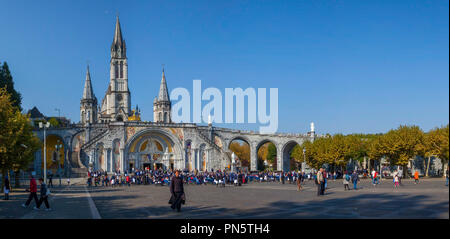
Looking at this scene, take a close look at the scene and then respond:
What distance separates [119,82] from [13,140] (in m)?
58.6

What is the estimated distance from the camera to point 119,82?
269 ft

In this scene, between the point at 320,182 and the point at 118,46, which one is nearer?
the point at 320,182

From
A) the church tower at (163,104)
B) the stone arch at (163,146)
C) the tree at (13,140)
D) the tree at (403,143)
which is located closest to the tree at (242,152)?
the church tower at (163,104)

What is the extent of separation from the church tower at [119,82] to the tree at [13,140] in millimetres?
52062

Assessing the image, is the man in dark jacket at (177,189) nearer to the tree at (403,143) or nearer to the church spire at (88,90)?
the tree at (403,143)

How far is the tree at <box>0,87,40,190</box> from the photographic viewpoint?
23.7 meters

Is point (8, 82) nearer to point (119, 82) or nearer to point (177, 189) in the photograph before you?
point (119, 82)

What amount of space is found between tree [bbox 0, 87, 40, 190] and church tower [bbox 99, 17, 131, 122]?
52.1 meters

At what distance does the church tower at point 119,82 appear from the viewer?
8094 centimetres

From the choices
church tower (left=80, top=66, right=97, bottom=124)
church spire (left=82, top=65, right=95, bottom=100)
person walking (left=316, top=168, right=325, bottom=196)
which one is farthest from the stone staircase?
person walking (left=316, top=168, right=325, bottom=196)

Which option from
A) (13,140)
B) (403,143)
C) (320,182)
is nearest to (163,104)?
(403,143)

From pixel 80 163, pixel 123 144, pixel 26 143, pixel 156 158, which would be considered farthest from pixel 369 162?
pixel 26 143

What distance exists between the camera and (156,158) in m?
60.4
